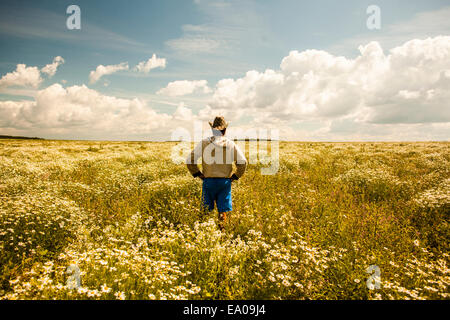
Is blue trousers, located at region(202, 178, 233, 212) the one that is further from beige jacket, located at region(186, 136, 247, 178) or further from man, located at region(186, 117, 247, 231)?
beige jacket, located at region(186, 136, 247, 178)

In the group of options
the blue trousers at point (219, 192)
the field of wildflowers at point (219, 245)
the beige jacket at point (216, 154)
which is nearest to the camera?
the field of wildflowers at point (219, 245)

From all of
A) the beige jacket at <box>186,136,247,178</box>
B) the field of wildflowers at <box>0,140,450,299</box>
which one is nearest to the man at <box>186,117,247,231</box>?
the beige jacket at <box>186,136,247,178</box>

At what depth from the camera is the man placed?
4.59 m

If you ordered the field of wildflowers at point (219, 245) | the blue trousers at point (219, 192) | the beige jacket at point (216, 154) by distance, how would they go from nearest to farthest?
1. the field of wildflowers at point (219, 245)
2. the beige jacket at point (216, 154)
3. the blue trousers at point (219, 192)

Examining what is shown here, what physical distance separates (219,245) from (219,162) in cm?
166

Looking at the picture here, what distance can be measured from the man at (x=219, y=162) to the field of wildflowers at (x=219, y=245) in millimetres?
472

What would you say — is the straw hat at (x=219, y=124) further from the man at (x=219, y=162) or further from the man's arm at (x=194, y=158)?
the man's arm at (x=194, y=158)

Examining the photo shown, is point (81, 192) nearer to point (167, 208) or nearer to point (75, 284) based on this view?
point (167, 208)

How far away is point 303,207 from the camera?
19.7ft

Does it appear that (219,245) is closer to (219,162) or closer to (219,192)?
(219,192)

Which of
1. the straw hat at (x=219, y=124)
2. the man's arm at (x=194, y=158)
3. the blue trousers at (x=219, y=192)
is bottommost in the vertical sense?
the blue trousers at (x=219, y=192)

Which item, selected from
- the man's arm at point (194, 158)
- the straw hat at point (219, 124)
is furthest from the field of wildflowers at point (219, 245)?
the straw hat at point (219, 124)

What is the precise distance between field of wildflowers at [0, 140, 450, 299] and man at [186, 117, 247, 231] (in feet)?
1.55

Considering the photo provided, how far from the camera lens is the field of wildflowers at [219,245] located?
113 inches
